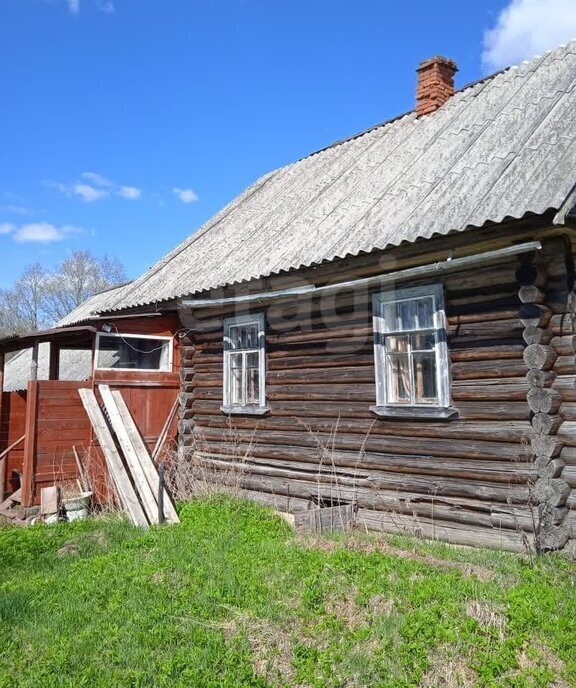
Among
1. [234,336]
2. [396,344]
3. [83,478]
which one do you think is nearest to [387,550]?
[396,344]

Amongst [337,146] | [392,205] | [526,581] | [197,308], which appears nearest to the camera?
[526,581]

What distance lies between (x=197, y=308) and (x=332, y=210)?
275 cm

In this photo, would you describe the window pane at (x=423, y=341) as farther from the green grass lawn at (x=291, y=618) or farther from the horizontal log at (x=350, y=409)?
the green grass lawn at (x=291, y=618)

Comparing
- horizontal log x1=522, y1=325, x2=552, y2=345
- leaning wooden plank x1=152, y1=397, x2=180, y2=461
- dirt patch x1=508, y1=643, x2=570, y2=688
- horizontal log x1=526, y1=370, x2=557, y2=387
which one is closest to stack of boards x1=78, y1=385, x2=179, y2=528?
leaning wooden plank x1=152, y1=397, x2=180, y2=461

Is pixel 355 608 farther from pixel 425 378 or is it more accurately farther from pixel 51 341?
pixel 51 341

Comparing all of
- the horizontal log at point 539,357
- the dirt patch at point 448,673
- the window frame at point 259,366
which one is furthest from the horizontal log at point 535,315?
the window frame at point 259,366

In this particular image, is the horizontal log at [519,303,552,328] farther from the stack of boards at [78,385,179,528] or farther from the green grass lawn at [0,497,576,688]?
the stack of boards at [78,385,179,528]

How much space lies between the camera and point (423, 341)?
7094 mm

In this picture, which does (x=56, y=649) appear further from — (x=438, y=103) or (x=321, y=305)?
(x=438, y=103)

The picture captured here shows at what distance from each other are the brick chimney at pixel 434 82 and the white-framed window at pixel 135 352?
20.5 feet

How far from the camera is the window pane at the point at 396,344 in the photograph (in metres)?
7.28

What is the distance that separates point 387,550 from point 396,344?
99.0 inches

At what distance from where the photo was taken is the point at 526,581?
487cm

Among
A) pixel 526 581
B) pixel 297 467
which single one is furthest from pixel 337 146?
pixel 526 581
